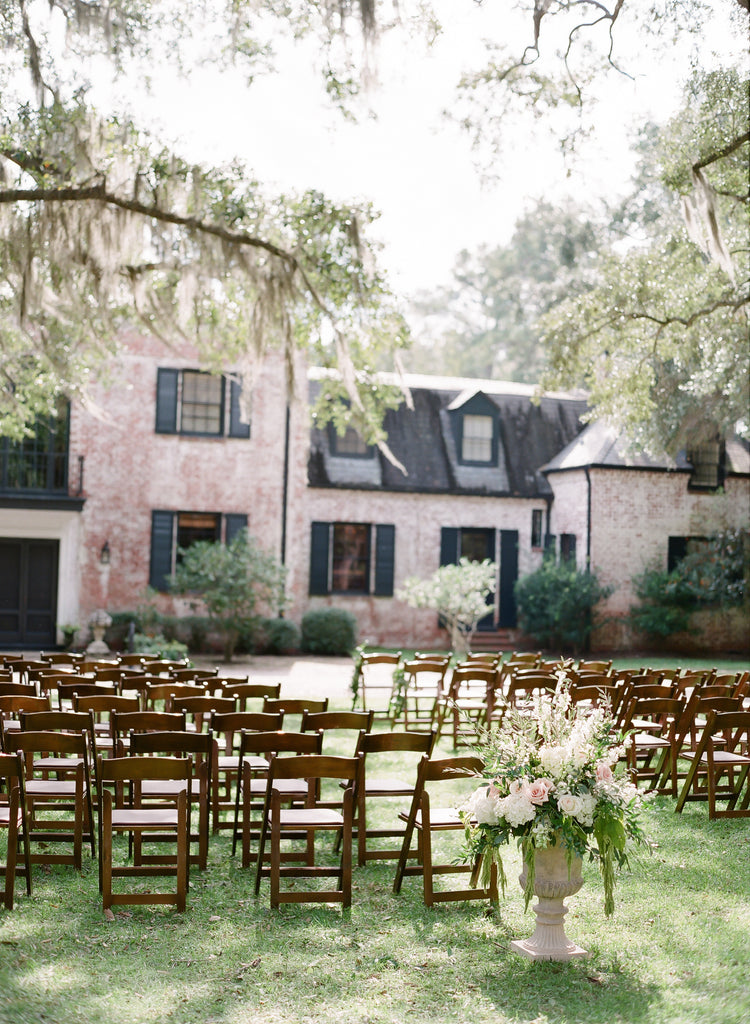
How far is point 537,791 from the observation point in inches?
187

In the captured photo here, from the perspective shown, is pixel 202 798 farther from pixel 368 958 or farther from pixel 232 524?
pixel 232 524

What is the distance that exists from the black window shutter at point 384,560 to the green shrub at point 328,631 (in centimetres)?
185

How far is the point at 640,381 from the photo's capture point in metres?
15.9

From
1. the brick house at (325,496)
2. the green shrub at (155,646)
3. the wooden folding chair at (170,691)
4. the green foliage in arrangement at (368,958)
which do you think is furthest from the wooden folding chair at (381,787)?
the brick house at (325,496)

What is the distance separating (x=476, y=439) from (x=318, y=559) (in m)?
4.86

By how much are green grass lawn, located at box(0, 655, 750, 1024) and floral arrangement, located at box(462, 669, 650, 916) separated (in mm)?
413

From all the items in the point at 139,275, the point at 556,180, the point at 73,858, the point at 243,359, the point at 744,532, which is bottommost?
the point at 73,858

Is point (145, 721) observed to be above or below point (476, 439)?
below

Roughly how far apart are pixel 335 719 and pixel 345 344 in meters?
6.04

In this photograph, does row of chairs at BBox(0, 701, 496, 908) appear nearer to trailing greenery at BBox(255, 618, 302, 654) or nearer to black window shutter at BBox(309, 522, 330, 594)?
trailing greenery at BBox(255, 618, 302, 654)

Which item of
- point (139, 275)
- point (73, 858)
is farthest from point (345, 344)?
point (73, 858)

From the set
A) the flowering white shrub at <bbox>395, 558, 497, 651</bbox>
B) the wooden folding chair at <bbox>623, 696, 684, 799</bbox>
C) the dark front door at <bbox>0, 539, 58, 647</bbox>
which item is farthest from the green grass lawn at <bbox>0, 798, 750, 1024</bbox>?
the dark front door at <bbox>0, 539, 58, 647</bbox>

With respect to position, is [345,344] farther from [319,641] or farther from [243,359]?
[319,641]

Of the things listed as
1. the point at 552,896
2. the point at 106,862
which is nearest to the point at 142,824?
the point at 106,862
